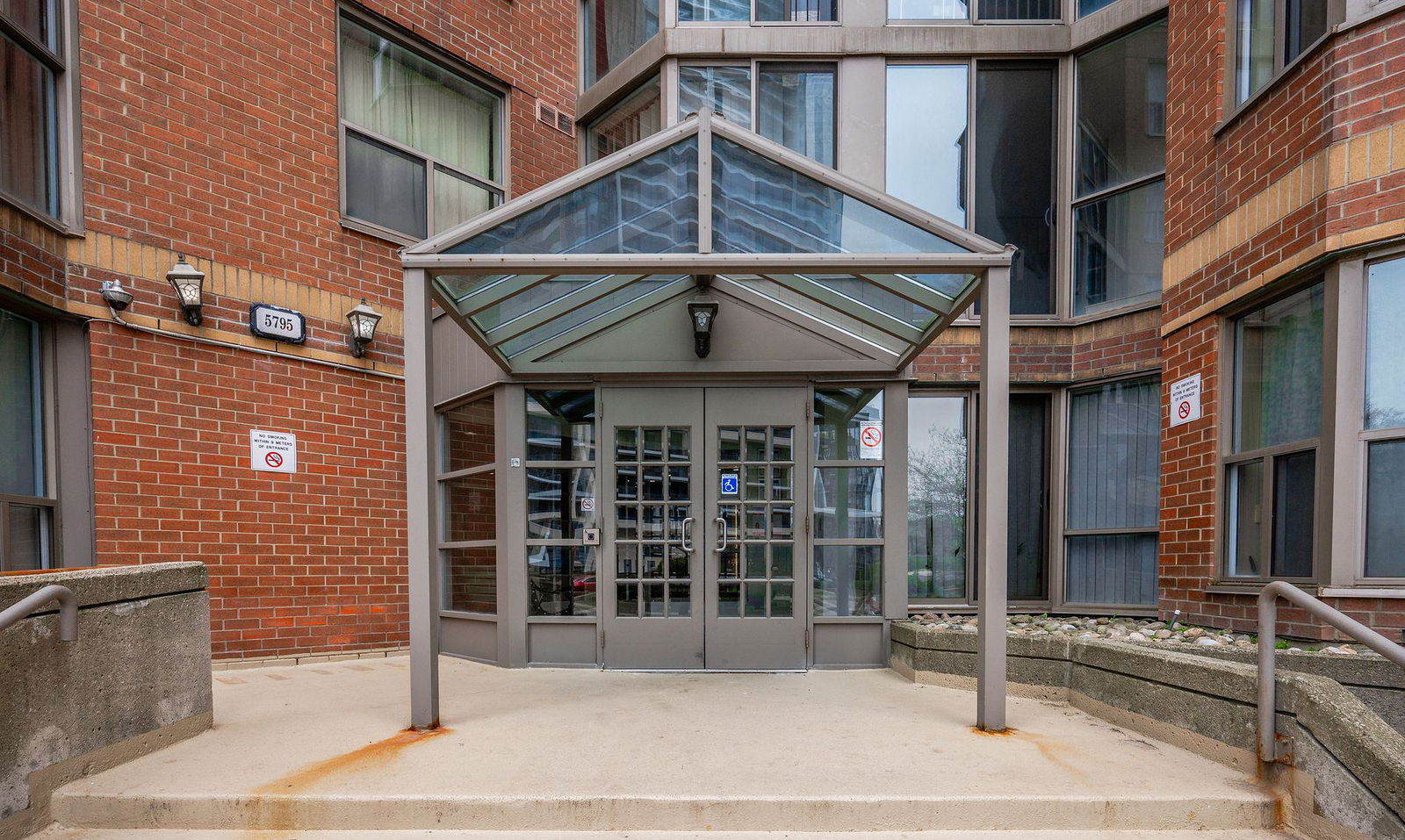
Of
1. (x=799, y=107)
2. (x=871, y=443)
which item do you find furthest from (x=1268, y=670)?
(x=799, y=107)

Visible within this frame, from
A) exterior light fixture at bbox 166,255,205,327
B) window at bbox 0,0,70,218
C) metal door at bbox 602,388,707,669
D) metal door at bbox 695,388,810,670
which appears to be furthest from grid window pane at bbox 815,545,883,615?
window at bbox 0,0,70,218

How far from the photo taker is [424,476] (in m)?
4.14

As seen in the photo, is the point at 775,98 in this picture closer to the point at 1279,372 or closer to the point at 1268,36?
the point at 1268,36

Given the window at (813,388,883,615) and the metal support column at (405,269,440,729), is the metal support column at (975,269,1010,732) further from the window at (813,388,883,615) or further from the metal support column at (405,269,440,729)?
the metal support column at (405,269,440,729)

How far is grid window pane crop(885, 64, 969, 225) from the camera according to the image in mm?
7484

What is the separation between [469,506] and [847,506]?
3356 mm

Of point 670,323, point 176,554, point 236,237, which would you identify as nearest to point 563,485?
point 670,323

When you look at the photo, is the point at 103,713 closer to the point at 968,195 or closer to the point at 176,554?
the point at 176,554

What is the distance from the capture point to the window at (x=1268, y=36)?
4695mm

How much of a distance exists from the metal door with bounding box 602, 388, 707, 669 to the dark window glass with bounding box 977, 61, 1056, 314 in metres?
3.70

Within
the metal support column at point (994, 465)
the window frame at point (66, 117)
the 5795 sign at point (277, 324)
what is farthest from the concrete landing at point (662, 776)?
the window frame at point (66, 117)

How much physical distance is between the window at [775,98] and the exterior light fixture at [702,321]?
2.95 m

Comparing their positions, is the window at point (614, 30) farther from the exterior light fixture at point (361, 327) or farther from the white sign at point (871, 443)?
the white sign at point (871, 443)

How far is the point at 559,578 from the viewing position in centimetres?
613
